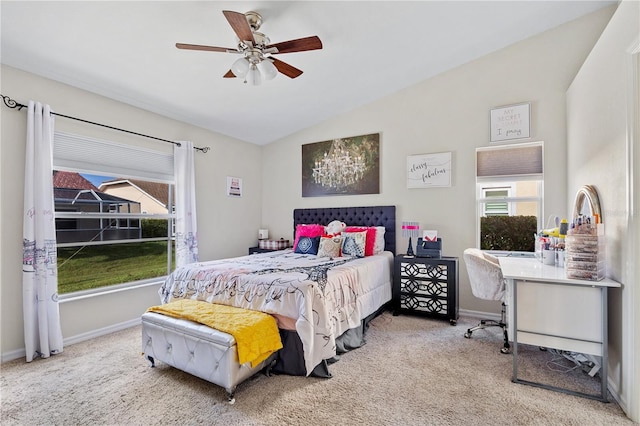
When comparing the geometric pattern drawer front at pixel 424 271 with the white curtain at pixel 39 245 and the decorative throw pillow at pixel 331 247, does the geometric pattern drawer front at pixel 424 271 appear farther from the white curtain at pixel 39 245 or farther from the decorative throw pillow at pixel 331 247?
the white curtain at pixel 39 245

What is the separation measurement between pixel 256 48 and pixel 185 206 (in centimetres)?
241

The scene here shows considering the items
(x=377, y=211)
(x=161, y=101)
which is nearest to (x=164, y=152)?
(x=161, y=101)

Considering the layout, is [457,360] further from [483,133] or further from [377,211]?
[483,133]

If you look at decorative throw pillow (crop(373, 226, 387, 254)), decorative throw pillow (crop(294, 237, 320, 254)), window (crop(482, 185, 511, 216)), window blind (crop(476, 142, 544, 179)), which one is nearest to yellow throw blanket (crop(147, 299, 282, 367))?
decorative throw pillow (crop(294, 237, 320, 254))

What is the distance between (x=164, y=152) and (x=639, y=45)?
178 inches

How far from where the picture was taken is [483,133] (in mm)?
3754

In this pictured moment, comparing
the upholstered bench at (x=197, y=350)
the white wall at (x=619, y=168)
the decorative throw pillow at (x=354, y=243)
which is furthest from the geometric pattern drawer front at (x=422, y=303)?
the upholstered bench at (x=197, y=350)

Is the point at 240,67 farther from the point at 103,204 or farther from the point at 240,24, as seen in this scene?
the point at 103,204

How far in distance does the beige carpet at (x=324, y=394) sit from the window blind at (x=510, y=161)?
6.58ft

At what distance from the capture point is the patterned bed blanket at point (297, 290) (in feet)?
7.59

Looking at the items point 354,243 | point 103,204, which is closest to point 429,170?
point 354,243

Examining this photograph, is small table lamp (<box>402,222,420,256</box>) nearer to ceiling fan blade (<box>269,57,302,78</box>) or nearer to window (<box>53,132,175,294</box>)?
ceiling fan blade (<box>269,57,302,78</box>)

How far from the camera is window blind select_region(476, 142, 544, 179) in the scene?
3521 millimetres

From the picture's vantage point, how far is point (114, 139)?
135 inches
